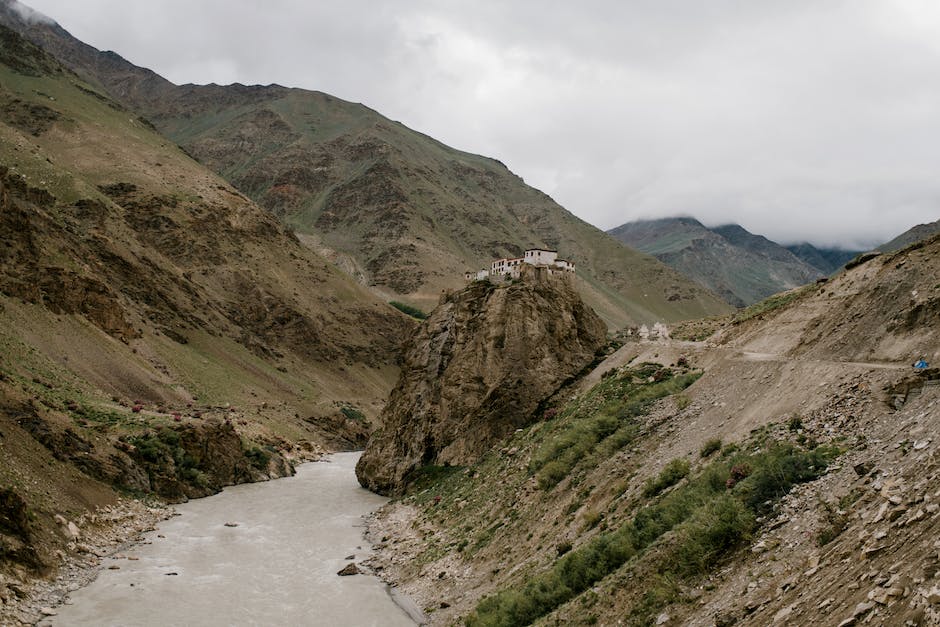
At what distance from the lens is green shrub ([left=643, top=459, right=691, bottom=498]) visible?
16031 mm

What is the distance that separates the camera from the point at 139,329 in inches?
2714

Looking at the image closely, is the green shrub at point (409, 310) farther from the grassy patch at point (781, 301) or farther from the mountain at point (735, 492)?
the mountain at point (735, 492)

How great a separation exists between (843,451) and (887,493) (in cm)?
264

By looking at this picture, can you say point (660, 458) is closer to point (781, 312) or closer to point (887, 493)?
point (887, 493)

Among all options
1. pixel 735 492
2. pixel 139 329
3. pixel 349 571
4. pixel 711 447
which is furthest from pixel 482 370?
pixel 139 329

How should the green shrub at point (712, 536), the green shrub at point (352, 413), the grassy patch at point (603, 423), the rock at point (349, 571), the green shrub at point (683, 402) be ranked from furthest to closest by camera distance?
1. the green shrub at point (352, 413)
2. the rock at point (349, 571)
3. the grassy patch at point (603, 423)
4. the green shrub at point (683, 402)
5. the green shrub at point (712, 536)

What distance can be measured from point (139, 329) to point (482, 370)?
50.7 metres

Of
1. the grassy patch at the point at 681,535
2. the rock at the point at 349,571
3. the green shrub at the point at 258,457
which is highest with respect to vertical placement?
the grassy patch at the point at 681,535

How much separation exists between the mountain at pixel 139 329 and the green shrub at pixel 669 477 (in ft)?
65.8

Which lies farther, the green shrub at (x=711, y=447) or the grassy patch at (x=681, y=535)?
the green shrub at (x=711, y=447)

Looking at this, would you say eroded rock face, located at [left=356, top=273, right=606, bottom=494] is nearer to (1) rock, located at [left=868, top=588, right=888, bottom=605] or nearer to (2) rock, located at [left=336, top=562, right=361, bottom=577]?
(2) rock, located at [left=336, top=562, right=361, bottom=577]

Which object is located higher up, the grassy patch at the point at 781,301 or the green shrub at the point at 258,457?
the grassy patch at the point at 781,301

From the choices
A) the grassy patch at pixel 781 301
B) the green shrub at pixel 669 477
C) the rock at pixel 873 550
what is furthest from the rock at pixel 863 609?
the grassy patch at pixel 781 301

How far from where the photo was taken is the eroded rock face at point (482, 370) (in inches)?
1377
